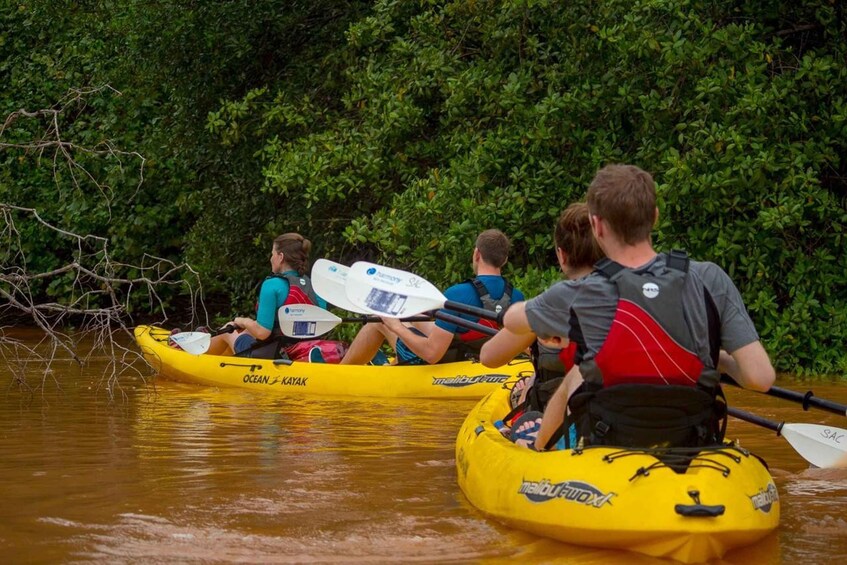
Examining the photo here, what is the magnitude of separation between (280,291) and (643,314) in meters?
5.35

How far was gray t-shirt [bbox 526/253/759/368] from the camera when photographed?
3.96m

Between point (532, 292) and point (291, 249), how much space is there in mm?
2348

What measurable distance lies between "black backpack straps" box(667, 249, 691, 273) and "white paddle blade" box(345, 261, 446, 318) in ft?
5.50

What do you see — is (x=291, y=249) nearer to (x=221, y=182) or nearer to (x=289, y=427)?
(x=289, y=427)

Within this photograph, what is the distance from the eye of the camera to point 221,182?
14203mm

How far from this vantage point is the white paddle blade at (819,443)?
18.1ft

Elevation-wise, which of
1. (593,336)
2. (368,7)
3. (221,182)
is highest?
(368,7)

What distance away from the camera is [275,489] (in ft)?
17.1

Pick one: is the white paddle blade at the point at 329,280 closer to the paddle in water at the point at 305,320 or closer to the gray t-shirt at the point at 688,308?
the paddle in water at the point at 305,320

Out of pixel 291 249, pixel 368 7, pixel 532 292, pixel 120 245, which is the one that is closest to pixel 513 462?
pixel 291 249

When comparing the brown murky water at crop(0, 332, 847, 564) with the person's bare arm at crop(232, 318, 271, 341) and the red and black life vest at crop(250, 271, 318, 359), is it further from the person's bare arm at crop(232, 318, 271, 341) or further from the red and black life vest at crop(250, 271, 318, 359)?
the person's bare arm at crop(232, 318, 271, 341)

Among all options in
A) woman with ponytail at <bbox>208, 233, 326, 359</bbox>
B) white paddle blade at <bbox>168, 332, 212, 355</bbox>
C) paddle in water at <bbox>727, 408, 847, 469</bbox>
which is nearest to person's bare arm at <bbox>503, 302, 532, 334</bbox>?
paddle in water at <bbox>727, 408, 847, 469</bbox>

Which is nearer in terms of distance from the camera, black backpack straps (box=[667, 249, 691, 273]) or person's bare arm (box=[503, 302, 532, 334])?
black backpack straps (box=[667, 249, 691, 273])

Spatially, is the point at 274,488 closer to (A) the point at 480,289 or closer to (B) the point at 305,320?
(A) the point at 480,289
